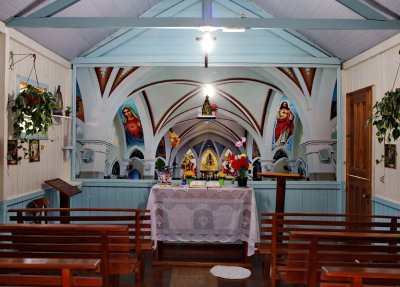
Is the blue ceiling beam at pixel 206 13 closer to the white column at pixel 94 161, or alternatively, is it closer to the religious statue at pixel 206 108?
the religious statue at pixel 206 108

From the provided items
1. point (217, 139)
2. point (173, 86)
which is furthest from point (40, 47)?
point (217, 139)

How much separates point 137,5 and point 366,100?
3.52m

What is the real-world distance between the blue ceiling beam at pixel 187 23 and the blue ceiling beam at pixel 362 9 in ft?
0.31

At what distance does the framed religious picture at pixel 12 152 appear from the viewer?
5.06 metres

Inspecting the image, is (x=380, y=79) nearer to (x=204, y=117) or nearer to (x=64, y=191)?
(x=204, y=117)

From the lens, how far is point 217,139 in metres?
13.5

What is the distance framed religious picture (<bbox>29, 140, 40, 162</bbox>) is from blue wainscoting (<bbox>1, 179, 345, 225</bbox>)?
4.39ft

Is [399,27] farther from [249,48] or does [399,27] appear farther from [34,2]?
[34,2]

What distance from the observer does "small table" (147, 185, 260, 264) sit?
586 centimetres

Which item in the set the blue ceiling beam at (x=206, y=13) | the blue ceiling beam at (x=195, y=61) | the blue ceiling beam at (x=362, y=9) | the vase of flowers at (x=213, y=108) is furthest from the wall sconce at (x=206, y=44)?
the blue ceiling beam at (x=362, y=9)

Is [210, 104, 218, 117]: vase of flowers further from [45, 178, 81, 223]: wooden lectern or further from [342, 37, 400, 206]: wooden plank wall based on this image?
[45, 178, 81, 223]: wooden lectern

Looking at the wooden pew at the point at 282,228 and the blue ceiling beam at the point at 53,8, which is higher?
the blue ceiling beam at the point at 53,8

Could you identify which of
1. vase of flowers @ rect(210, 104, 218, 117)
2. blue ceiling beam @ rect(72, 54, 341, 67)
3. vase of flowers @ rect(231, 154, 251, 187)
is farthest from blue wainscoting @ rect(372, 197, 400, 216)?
vase of flowers @ rect(210, 104, 218, 117)

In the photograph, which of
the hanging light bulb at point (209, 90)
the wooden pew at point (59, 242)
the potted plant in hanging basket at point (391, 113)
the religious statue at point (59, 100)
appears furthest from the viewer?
the hanging light bulb at point (209, 90)
